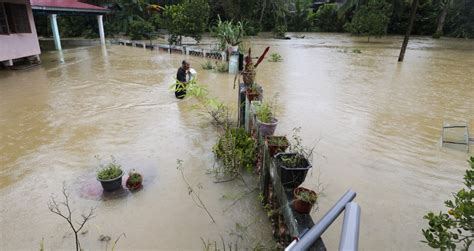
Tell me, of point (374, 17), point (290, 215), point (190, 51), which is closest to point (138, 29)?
point (190, 51)

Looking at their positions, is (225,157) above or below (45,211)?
above

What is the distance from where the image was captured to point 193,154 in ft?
15.4

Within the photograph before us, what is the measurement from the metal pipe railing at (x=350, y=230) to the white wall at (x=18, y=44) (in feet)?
40.6

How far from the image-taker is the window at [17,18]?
10.4 m

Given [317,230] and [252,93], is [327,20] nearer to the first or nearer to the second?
[252,93]

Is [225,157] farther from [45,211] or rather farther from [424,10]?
[424,10]

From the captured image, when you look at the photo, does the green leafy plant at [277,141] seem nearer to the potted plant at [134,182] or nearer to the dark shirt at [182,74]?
the potted plant at [134,182]

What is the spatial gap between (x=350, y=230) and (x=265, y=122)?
10.3 ft

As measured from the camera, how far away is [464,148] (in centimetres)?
484

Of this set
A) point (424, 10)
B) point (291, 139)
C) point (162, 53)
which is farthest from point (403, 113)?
point (424, 10)

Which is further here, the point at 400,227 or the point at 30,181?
the point at 30,181

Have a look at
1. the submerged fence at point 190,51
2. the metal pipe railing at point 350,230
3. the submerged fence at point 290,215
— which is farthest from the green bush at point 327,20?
the metal pipe railing at point 350,230

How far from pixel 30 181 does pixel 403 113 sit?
7.07m

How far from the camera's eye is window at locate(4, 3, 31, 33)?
1042 centimetres
